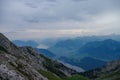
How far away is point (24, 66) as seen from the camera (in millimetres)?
103812

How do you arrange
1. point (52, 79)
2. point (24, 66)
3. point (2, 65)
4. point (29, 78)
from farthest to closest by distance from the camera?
point (52, 79)
point (24, 66)
point (29, 78)
point (2, 65)

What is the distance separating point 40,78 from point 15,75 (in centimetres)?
2329

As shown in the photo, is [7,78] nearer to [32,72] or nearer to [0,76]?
[0,76]

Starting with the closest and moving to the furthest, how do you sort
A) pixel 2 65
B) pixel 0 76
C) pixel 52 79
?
1. pixel 0 76
2. pixel 2 65
3. pixel 52 79

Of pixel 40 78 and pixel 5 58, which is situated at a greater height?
pixel 5 58

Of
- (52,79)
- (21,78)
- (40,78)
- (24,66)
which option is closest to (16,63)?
(24,66)

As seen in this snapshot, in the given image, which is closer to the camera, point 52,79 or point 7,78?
A: point 7,78

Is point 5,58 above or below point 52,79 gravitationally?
above

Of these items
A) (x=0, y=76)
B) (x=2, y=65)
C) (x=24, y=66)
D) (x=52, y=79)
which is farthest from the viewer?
(x=52, y=79)

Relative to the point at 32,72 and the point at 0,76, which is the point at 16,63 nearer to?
the point at 32,72

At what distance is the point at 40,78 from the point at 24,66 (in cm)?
796

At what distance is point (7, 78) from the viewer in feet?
268

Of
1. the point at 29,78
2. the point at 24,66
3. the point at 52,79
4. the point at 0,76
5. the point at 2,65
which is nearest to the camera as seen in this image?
the point at 0,76

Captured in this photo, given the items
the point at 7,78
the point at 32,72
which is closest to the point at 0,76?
the point at 7,78
